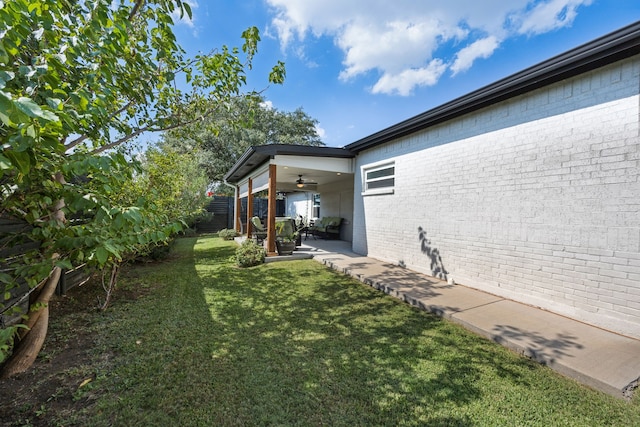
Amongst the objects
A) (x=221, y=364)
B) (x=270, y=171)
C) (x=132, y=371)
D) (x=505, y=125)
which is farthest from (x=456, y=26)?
(x=132, y=371)

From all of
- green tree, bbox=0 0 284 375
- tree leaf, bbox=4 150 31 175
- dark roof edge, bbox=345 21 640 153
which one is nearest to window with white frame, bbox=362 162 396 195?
dark roof edge, bbox=345 21 640 153

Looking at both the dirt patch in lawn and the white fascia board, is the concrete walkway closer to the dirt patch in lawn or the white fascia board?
the white fascia board

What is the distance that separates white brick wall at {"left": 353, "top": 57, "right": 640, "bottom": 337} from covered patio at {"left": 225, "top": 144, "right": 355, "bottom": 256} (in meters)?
2.99

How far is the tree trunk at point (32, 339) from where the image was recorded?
8.12 ft

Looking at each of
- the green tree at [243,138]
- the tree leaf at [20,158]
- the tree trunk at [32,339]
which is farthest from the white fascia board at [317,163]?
the tree leaf at [20,158]

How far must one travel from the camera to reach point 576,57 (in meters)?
3.42

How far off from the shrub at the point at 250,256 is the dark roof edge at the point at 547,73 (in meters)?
4.98

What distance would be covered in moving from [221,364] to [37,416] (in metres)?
1.31

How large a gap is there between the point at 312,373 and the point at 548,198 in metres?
4.02

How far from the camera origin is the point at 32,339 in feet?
8.51

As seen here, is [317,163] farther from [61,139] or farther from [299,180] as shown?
[61,139]

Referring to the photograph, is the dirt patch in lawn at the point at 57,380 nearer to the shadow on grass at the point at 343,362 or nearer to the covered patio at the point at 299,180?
the shadow on grass at the point at 343,362

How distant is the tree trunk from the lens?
8.12 ft

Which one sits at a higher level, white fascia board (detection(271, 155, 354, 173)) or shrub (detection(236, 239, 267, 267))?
white fascia board (detection(271, 155, 354, 173))
